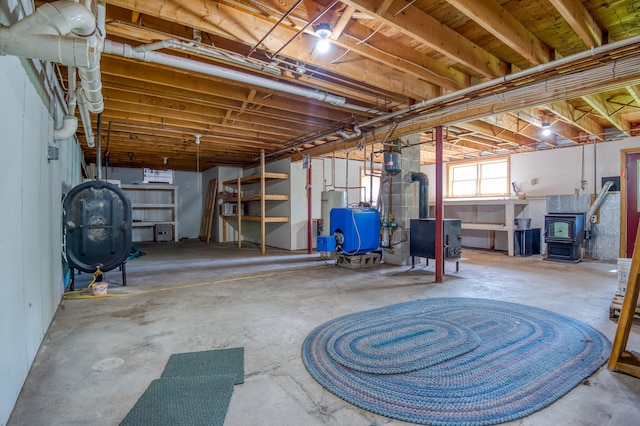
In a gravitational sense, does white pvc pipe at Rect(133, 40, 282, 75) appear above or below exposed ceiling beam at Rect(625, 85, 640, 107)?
below

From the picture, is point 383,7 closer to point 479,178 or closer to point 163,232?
point 479,178

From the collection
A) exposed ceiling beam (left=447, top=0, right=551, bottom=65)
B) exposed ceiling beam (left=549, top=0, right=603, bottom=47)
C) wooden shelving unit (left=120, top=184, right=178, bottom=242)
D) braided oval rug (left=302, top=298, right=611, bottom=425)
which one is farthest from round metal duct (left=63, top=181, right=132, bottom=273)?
wooden shelving unit (left=120, top=184, right=178, bottom=242)

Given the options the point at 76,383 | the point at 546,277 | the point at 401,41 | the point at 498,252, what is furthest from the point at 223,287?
the point at 498,252

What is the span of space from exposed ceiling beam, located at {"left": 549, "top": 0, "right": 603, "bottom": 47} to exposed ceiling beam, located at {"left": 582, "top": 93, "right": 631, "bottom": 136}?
5.38ft

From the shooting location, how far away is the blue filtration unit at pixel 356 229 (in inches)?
215

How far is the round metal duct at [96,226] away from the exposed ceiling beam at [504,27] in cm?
415

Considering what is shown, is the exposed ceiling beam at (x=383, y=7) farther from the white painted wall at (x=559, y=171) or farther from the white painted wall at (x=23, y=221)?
the white painted wall at (x=559, y=171)

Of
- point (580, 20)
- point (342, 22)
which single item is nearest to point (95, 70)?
point (342, 22)

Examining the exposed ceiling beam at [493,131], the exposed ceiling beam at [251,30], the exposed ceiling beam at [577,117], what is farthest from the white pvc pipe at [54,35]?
the exposed ceiling beam at [493,131]

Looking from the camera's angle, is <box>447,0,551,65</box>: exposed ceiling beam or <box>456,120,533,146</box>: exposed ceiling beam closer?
<box>447,0,551,65</box>: exposed ceiling beam

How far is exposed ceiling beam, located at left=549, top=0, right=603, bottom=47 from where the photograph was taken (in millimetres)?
2352

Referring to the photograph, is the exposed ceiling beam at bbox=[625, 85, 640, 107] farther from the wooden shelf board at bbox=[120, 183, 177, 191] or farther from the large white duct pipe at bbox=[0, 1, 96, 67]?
the wooden shelf board at bbox=[120, 183, 177, 191]

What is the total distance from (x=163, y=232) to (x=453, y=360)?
1018 centimetres

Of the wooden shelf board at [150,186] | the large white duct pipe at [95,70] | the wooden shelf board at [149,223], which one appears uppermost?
the large white duct pipe at [95,70]
